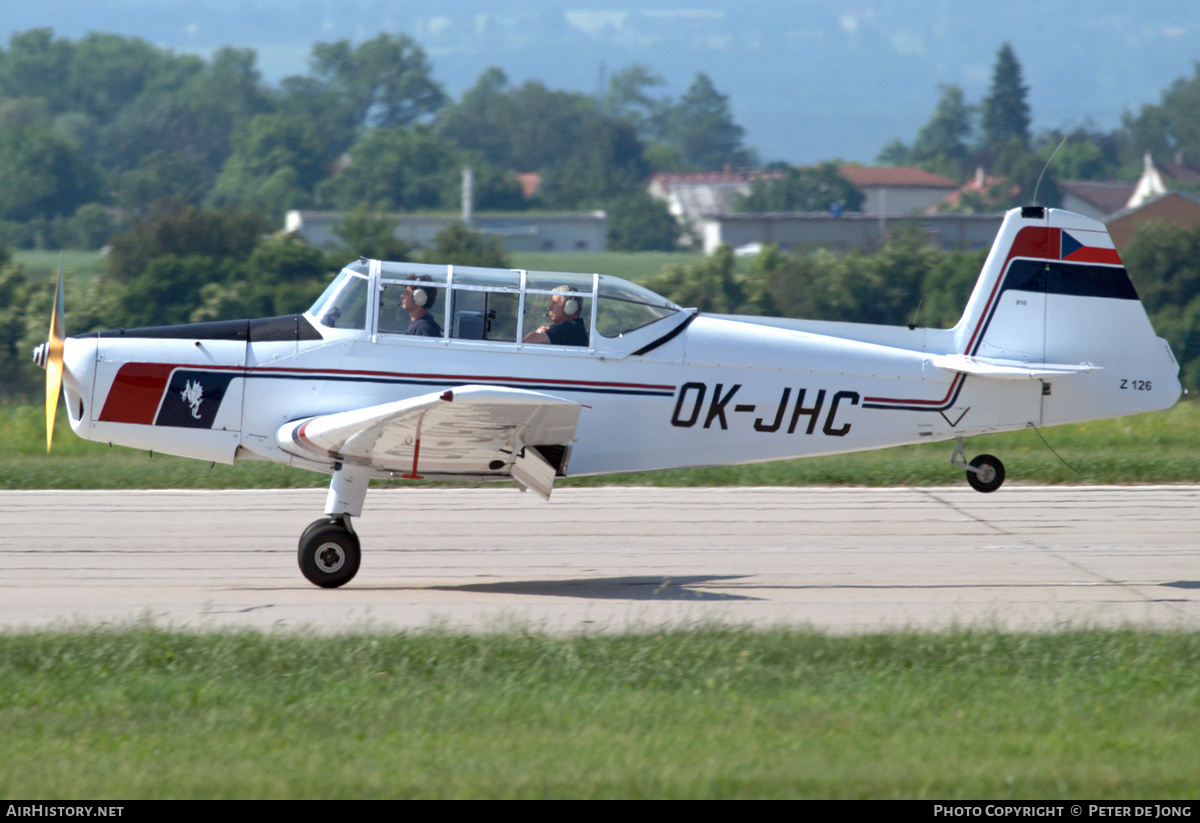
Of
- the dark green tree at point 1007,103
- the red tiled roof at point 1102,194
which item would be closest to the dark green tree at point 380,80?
the dark green tree at point 1007,103

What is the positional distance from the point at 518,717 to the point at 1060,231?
5933 millimetres

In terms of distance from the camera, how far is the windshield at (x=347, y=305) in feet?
28.1

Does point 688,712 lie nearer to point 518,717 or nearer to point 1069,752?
point 518,717

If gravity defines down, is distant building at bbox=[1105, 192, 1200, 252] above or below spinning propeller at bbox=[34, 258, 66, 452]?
above

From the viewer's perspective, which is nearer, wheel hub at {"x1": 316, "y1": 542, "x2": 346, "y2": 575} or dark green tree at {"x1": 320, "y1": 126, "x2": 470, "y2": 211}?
wheel hub at {"x1": 316, "y1": 542, "x2": 346, "y2": 575}

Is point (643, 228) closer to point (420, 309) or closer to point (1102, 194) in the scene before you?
point (1102, 194)

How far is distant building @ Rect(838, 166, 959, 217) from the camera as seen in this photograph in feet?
333

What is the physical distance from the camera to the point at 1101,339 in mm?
9406

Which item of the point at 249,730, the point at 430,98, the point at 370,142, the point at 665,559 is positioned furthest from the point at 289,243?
the point at 430,98

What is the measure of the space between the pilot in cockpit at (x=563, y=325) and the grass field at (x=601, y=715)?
2.28 metres

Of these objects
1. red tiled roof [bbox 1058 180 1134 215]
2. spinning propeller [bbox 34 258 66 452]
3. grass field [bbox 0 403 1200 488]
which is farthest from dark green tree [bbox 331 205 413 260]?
red tiled roof [bbox 1058 180 1134 215]

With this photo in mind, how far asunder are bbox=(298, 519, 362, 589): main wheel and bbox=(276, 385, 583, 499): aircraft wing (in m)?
0.48

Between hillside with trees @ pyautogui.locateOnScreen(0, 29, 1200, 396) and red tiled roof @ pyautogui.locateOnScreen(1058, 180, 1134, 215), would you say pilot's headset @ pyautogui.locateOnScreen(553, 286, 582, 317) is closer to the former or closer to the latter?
hillside with trees @ pyautogui.locateOnScreen(0, 29, 1200, 396)
